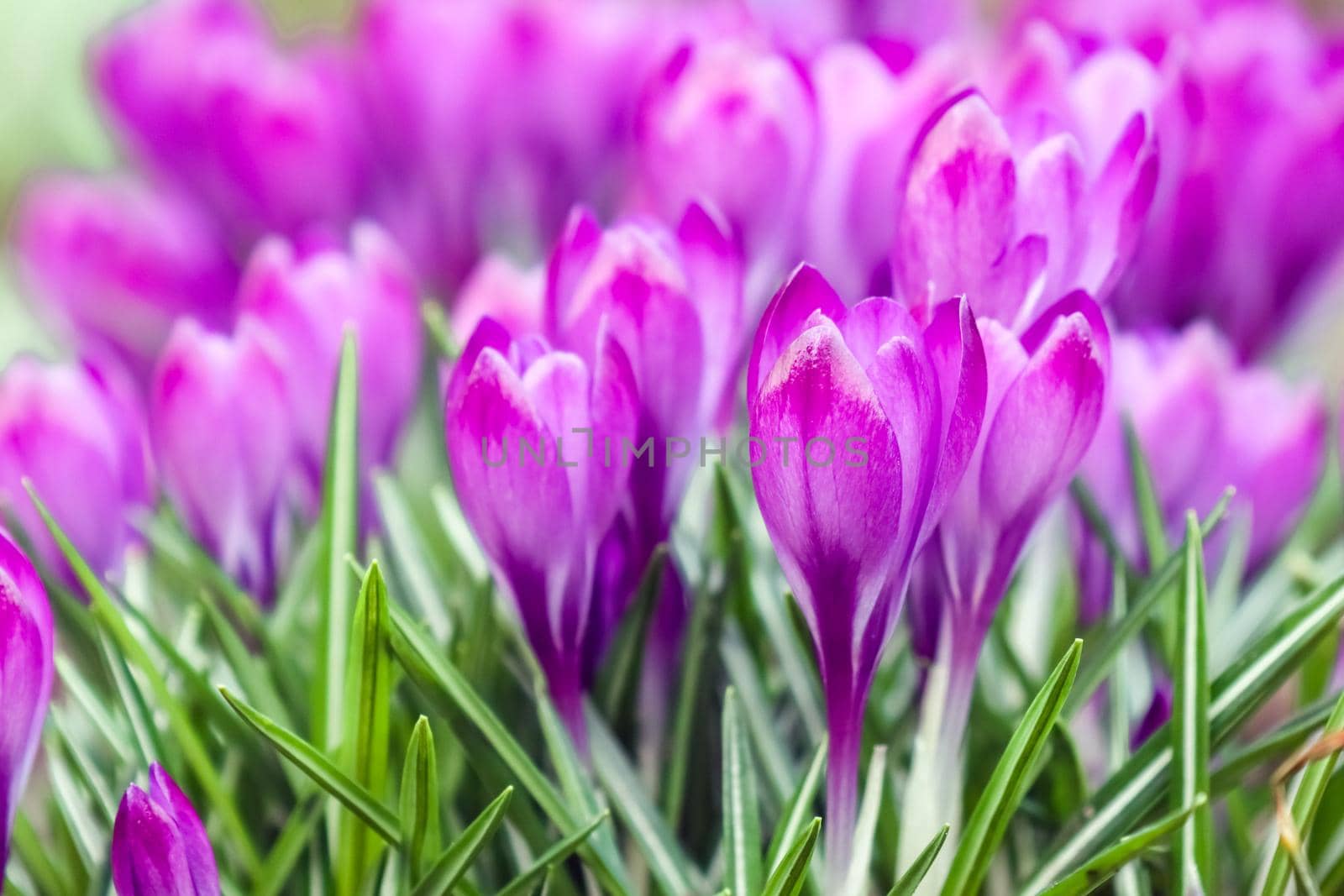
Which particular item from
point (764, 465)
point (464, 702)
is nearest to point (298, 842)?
point (464, 702)

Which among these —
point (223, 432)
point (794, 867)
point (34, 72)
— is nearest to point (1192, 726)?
point (794, 867)

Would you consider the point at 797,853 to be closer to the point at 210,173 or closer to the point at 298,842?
the point at 298,842

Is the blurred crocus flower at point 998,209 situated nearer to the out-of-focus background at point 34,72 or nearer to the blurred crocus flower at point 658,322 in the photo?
the blurred crocus flower at point 658,322

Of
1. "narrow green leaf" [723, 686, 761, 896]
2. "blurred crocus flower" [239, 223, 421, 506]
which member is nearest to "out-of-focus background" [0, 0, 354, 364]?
"blurred crocus flower" [239, 223, 421, 506]

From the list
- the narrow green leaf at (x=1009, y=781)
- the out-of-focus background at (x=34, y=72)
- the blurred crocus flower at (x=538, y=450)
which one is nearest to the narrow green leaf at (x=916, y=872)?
the narrow green leaf at (x=1009, y=781)

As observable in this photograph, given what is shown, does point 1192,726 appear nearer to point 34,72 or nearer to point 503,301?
point 503,301

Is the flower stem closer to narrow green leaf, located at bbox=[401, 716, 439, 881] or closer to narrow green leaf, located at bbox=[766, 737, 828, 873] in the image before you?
narrow green leaf, located at bbox=[766, 737, 828, 873]

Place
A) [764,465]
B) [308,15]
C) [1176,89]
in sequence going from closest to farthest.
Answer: [764,465]
[1176,89]
[308,15]
